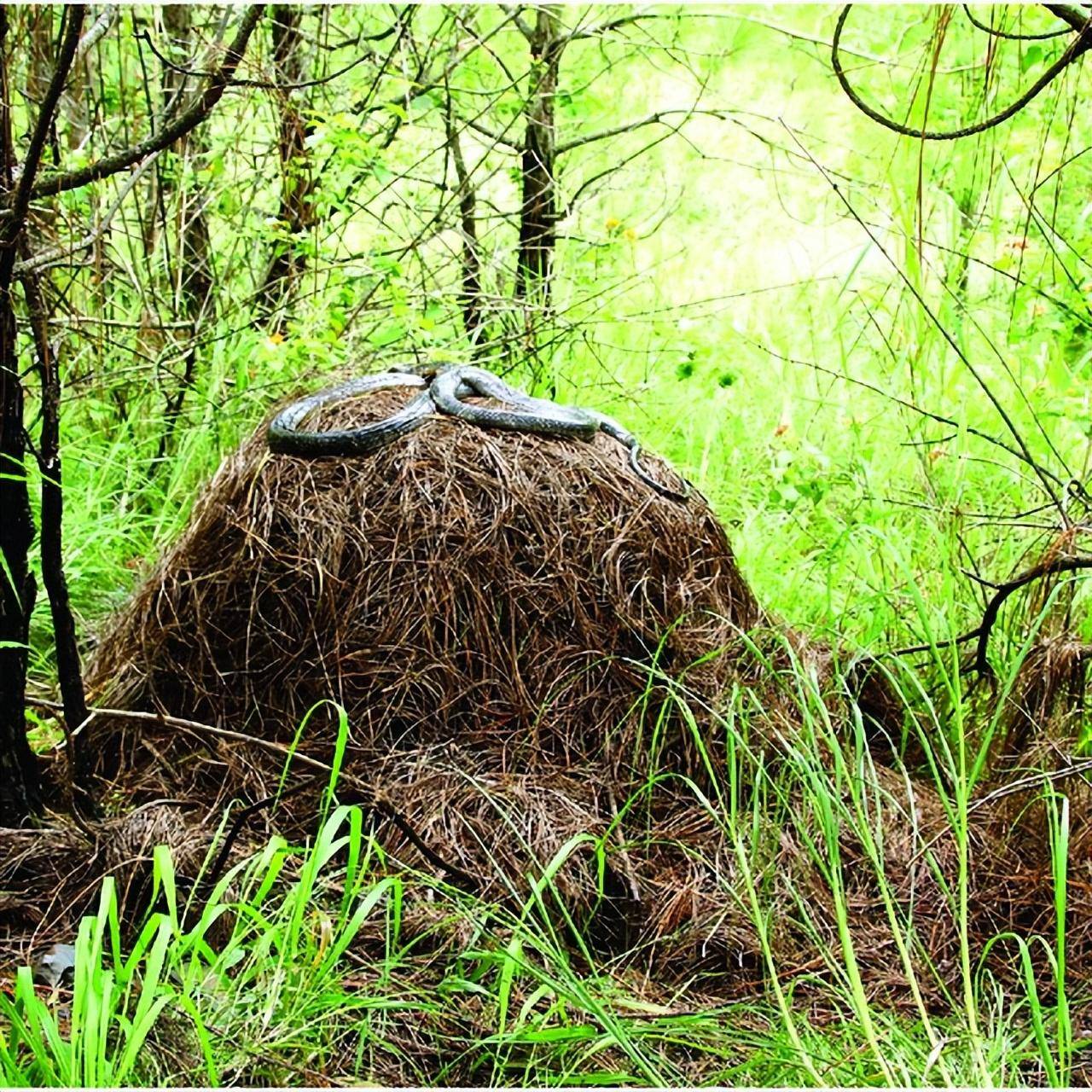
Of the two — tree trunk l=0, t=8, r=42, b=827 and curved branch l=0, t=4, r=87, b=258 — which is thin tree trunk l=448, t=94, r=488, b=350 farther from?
curved branch l=0, t=4, r=87, b=258

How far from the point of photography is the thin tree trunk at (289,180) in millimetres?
4574

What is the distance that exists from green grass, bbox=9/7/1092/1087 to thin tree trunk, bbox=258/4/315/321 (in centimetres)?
12

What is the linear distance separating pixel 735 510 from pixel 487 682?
1.99m

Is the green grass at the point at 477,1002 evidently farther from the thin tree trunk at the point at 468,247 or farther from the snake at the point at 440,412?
the thin tree trunk at the point at 468,247

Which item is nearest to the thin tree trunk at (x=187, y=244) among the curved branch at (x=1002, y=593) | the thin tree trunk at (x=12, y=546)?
the thin tree trunk at (x=12, y=546)

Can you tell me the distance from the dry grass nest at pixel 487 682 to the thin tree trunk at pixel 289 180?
1.75 m

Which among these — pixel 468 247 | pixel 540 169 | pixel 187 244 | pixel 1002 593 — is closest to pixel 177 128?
pixel 1002 593

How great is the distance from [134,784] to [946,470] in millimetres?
2731

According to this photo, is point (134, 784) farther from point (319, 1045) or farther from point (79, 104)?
point (79, 104)

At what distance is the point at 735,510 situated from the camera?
4.66 meters

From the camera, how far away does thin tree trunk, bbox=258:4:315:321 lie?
4.57 meters

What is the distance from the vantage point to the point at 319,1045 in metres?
2.01

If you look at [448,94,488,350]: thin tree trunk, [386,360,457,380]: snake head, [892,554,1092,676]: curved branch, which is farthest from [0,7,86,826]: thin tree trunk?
[448,94,488,350]: thin tree trunk

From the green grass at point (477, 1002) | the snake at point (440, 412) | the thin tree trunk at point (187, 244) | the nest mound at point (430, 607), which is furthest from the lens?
the thin tree trunk at point (187, 244)
